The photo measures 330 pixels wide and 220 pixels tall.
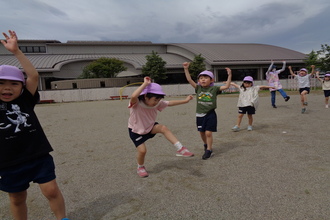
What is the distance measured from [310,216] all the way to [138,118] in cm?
239

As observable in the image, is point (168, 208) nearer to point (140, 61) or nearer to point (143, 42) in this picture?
point (140, 61)

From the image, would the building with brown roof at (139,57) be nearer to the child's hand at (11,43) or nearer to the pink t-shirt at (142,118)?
the pink t-shirt at (142,118)

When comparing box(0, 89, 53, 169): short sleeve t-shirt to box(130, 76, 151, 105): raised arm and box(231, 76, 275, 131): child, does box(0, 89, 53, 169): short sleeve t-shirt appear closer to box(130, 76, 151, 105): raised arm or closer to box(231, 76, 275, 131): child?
box(130, 76, 151, 105): raised arm

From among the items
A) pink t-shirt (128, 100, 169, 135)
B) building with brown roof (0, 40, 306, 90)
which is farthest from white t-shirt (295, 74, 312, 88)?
building with brown roof (0, 40, 306, 90)

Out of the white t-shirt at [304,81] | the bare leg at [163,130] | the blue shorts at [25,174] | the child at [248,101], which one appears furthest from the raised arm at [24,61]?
the white t-shirt at [304,81]

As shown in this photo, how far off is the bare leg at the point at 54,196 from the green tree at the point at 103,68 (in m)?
30.9

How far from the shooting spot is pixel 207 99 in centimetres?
438

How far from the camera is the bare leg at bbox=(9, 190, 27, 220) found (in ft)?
7.17

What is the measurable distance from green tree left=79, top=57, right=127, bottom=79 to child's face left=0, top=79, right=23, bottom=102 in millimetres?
30739

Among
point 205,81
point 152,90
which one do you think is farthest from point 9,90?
point 205,81

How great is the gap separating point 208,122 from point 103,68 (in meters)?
29.4

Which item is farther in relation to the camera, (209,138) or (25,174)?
(209,138)

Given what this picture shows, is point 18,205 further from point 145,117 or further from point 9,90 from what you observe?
point 145,117

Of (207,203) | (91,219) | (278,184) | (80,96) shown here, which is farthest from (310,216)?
(80,96)
